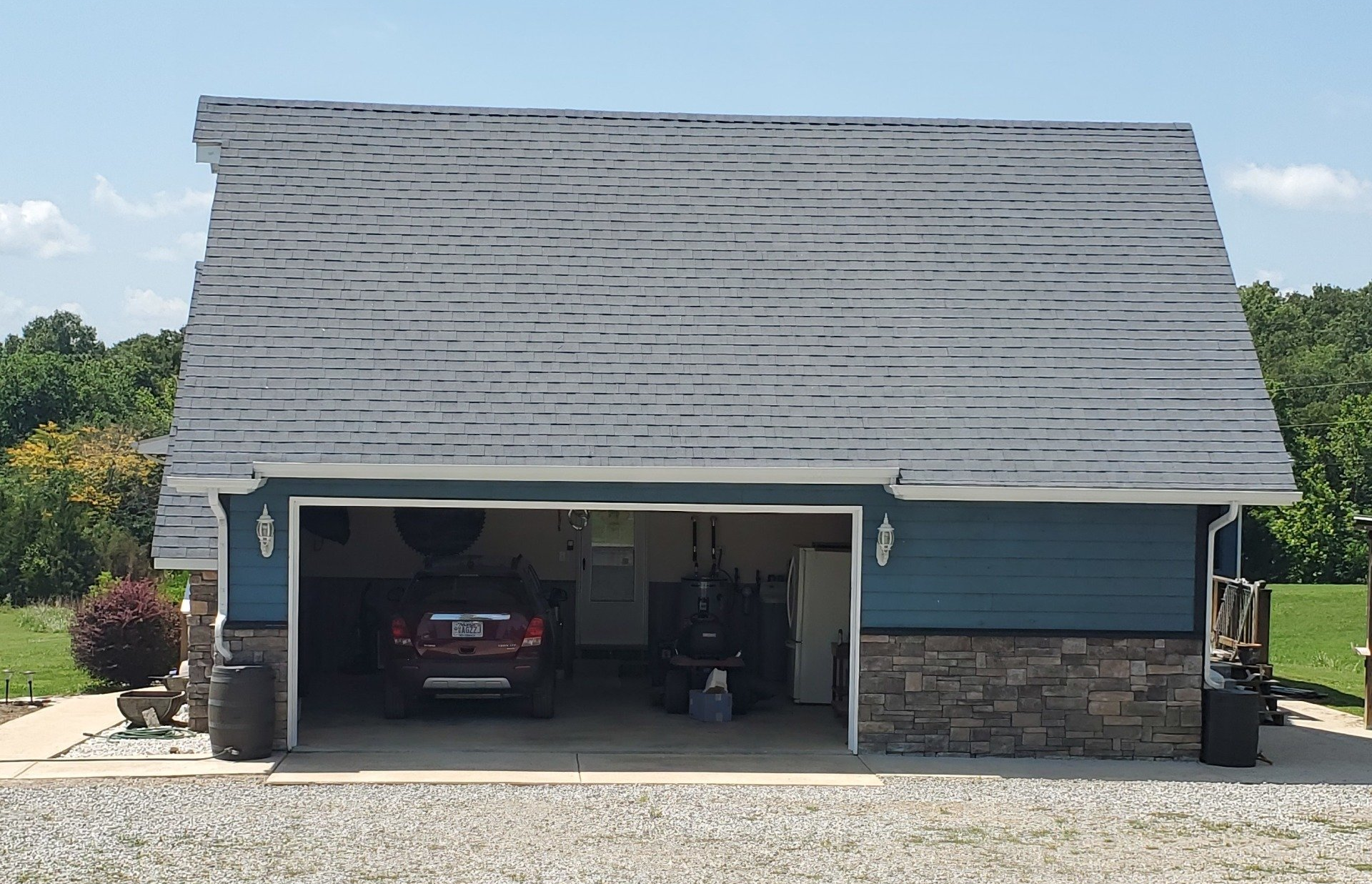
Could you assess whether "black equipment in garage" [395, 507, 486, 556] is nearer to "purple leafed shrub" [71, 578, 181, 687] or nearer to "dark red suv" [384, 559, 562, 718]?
"purple leafed shrub" [71, 578, 181, 687]

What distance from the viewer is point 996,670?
12.0m

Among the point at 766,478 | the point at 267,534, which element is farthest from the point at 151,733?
the point at 766,478

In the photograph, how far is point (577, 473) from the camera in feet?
38.2

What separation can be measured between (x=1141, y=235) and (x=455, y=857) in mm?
9238

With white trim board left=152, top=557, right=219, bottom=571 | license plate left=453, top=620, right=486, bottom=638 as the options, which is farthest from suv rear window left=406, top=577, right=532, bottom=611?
white trim board left=152, top=557, right=219, bottom=571

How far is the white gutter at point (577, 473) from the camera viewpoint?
1147 centimetres

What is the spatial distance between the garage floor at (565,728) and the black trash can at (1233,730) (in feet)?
9.91

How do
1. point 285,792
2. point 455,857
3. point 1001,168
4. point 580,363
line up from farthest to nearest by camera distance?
point 1001,168
point 580,363
point 285,792
point 455,857

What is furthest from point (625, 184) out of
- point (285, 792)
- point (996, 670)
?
point (285, 792)

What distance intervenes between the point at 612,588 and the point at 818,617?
Answer: 3657 millimetres

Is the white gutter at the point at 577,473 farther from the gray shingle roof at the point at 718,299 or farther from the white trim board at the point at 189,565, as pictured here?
the white trim board at the point at 189,565

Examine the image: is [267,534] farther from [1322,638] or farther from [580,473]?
[1322,638]

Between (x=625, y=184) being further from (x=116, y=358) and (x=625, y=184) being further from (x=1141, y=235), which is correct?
(x=116, y=358)

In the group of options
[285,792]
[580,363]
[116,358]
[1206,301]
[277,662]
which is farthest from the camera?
[116,358]
